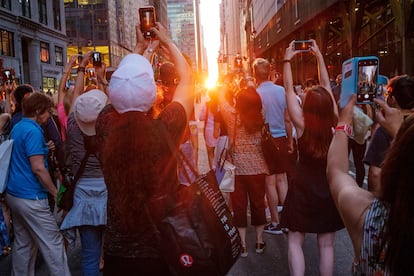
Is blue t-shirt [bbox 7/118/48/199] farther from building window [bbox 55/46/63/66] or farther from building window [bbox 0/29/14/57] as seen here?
building window [bbox 55/46/63/66]

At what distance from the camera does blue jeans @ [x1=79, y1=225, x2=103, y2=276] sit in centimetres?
390

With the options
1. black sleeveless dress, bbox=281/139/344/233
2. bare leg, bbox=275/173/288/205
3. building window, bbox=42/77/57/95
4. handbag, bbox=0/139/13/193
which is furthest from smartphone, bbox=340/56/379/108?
building window, bbox=42/77/57/95

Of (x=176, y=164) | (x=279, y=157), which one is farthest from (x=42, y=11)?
(x=176, y=164)

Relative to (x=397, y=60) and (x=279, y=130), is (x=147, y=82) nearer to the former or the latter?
(x=279, y=130)

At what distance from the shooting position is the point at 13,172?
4.23m

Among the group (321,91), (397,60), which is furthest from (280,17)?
(321,91)

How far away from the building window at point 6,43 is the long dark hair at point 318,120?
39.6 meters

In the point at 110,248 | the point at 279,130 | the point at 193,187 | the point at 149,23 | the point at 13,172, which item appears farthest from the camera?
the point at 279,130

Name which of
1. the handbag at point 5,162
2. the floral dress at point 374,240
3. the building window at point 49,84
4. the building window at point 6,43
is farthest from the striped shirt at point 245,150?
the building window at point 49,84

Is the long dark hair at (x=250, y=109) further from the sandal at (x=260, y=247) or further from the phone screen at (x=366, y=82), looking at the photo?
the phone screen at (x=366, y=82)

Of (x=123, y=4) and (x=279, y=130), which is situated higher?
(x=123, y=4)

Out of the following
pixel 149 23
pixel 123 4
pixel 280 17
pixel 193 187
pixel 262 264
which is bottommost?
pixel 262 264

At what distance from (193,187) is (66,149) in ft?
7.69

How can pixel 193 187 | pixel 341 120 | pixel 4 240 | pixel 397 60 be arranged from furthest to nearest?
pixel 397 60 < pixel 4 240 < pixel 193 187 < pixel 341 120
